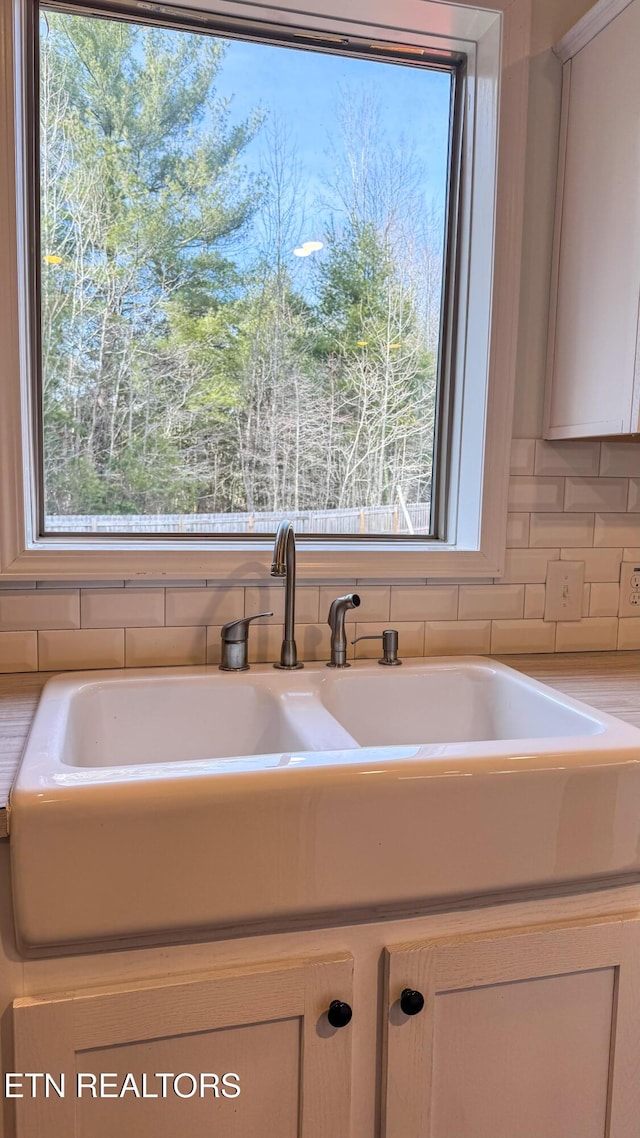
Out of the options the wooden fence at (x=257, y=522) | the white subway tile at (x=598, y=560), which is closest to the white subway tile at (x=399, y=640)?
the wooden fence at (x=257, y=522)

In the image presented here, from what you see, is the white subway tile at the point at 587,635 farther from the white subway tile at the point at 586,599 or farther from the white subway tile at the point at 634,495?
the white subway tile at the point at 634,495

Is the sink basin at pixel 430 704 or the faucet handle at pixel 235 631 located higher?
the faucet handle at pixel 235 631

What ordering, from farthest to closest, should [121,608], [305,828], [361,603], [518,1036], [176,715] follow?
1. [361,603]
2. [121,608]
3. [176,715]
4. [518,1036]
5. [305,828]

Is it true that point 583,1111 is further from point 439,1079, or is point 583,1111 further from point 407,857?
point 407,857

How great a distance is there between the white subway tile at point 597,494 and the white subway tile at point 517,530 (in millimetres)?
106

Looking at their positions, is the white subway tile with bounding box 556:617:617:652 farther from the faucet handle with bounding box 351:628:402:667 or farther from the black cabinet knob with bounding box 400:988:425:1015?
the black cabinet knob with bounding box 400:988:425:1015

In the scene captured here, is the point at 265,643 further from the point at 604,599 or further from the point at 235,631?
the point at 604,599

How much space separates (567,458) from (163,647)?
36.3 inches

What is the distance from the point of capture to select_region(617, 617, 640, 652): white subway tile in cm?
169

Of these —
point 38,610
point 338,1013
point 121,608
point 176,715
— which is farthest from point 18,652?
point 338,1013

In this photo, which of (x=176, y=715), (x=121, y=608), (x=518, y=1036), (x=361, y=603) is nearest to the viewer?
(x=518, y=1036)

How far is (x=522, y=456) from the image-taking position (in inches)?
63.0

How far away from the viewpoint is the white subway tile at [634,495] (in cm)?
167

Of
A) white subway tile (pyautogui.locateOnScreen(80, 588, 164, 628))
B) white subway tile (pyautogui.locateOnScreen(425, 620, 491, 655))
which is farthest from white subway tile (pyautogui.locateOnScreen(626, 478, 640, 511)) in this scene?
white subway tile (pyautogui.locateOnScreen(80, 588, 164, 628))
